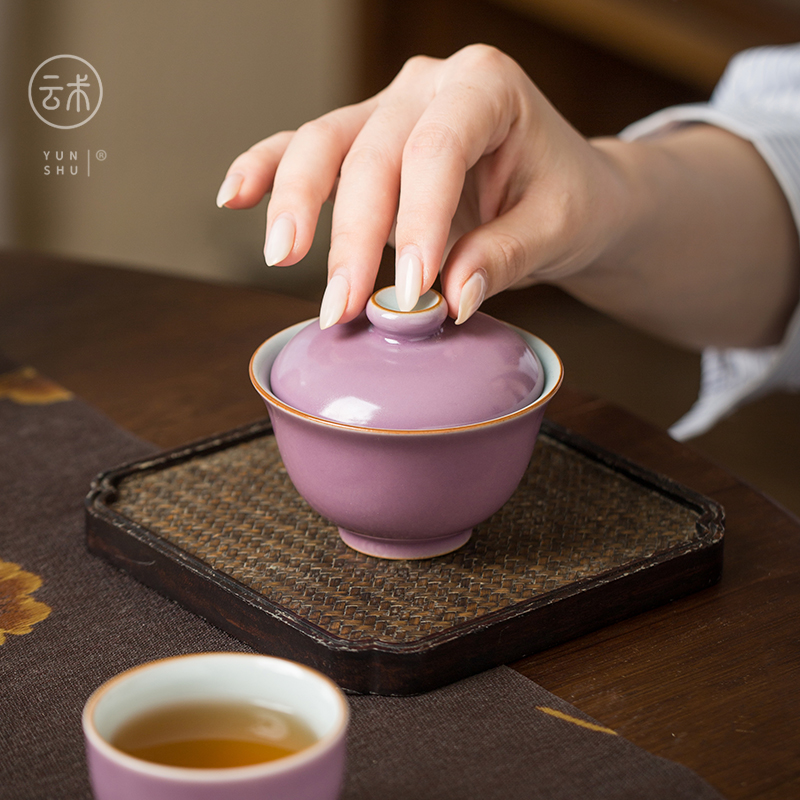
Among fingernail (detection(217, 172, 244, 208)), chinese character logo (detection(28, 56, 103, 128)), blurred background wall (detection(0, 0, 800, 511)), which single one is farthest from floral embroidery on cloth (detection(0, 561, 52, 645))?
blurred background wall (detection(0, 0, 800, 511))

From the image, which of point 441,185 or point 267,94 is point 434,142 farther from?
point 267,94

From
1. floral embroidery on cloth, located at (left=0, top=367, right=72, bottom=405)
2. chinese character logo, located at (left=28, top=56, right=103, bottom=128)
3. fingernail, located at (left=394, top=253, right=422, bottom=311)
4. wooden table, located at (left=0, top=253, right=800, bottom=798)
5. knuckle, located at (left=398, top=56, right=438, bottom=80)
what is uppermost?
knuckle, located at (left=398, top=56, right=438, bottom=80)

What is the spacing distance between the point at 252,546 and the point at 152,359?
13.5 inches

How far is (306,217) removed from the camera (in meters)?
0.59

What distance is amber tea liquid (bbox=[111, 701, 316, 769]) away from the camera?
333mm

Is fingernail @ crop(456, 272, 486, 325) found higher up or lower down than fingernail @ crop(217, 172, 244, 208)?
lower down

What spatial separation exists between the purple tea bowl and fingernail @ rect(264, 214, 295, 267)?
28cm

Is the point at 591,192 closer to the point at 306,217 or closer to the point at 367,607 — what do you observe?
the point at 306,217

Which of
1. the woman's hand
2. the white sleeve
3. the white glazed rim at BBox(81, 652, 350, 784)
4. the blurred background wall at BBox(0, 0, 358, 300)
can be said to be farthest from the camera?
the blurred background wall at BBox(0, 0, 358, 300)

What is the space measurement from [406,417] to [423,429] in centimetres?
1

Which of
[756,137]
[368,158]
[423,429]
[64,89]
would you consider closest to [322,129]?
[368,158]

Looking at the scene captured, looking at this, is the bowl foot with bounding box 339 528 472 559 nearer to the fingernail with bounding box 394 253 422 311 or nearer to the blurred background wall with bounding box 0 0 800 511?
the fingernail with bounding box 394 253 422 311

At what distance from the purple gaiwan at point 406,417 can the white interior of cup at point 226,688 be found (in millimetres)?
159

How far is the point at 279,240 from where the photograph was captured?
1.89 feet
